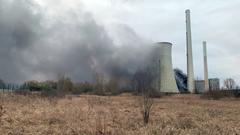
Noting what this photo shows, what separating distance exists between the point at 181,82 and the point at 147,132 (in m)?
82.2

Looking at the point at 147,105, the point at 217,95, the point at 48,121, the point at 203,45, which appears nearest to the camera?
the point at 48,121

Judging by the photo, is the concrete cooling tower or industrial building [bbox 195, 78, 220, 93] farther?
industrial building [bbox 195, 78, 220, 93]

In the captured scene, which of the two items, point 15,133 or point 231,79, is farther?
point 231,79

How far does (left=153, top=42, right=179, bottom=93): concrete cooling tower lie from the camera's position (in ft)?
206

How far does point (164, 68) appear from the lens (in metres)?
63.8

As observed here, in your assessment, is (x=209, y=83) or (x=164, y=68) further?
(x=209, y=83)

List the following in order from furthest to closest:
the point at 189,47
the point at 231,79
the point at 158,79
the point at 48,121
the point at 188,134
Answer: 1. the point at 231,79
2. the point at 189,47
3. the point at 158,79
4. the point at 48,121
5. the point at 188,134

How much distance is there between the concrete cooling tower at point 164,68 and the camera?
6272 cm

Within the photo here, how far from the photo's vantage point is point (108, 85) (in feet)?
239

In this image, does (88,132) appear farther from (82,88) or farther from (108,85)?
(82,88)

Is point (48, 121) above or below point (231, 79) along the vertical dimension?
below

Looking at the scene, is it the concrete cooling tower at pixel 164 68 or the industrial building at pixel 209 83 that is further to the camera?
the industrial building at pixel 209 83

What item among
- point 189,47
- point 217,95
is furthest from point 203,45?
point 217,95

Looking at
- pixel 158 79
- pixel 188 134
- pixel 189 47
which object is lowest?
pixel 188 134
